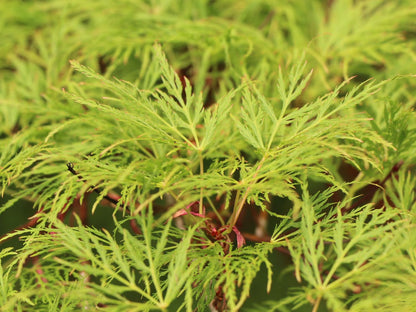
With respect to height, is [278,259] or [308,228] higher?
[308,228]

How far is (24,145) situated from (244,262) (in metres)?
0.36

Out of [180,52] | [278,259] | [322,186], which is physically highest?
[180,52]

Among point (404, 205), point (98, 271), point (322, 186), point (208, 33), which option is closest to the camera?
point (98, 271)

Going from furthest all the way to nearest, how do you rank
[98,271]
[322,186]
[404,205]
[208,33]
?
[322,186], [208,33], [404,205], [98,271]

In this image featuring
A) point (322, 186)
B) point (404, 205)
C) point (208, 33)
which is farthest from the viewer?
point (322, 186)

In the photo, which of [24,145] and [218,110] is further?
[24,145]

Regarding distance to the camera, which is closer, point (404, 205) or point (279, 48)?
point (404, 205)

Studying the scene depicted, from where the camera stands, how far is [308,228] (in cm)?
46

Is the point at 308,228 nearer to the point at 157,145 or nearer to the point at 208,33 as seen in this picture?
the point at 157,145

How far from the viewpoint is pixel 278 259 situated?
938mm

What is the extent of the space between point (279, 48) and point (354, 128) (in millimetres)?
353

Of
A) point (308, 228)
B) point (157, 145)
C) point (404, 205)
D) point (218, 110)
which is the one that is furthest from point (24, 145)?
point (404, 205)

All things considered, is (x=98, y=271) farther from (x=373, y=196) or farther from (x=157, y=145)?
(x=373, y=196)

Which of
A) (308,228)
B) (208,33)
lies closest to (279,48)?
(208,33)
